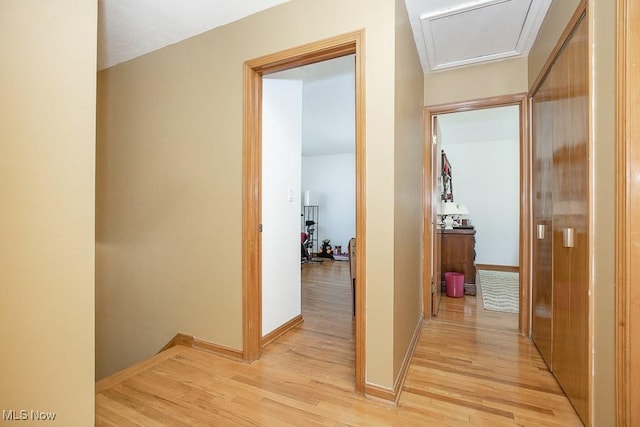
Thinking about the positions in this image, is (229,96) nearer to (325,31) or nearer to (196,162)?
(196,162)

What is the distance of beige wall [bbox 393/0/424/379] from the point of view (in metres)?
1.72

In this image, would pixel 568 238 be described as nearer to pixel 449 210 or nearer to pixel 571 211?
pixel 571 211

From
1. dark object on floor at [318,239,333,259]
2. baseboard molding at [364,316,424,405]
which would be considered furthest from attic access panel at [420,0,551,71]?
dark object on floor at [318,239,333,259]

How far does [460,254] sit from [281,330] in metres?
2.78

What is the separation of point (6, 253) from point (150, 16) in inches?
79.3

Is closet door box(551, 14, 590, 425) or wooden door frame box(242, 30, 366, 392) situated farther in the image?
wooden door frame box(242, 30, 366, 392)

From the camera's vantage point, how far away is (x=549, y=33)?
6.56 feet

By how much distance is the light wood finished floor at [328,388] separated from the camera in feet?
5.01

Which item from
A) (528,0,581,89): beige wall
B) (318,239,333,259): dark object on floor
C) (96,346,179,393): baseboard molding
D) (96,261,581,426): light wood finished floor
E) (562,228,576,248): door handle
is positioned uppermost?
(528,0,581,89): beige wall

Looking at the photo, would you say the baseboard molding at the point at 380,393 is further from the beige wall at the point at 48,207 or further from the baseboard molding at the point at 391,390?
the beige wall at the point at 48,207

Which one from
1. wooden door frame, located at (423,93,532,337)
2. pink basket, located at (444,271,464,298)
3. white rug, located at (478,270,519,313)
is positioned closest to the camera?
wooden door frame, located at (423,93,532,337)

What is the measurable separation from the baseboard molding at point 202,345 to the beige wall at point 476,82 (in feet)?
9.60

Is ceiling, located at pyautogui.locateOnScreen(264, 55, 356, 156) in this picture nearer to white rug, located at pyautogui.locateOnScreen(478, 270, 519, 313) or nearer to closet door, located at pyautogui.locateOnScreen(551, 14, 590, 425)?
closet door, located at pyautogui.locateOnScreen(551, 14, 590, 425)

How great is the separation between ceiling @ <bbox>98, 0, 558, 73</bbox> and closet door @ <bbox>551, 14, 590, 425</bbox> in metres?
0.57
